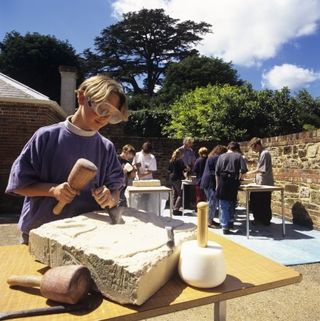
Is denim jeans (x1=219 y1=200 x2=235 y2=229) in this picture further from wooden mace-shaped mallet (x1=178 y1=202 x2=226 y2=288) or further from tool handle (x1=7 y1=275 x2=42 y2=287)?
tool handle (x1=7 y1=275 x2=42 y2=287)

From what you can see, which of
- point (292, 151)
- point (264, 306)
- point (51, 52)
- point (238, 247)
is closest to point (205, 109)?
point (292, 151)

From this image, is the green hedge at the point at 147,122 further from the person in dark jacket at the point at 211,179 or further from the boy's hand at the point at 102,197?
the boy's hand at the point at 102,197

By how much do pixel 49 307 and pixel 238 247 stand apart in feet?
3.43

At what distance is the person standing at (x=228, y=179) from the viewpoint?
669cm

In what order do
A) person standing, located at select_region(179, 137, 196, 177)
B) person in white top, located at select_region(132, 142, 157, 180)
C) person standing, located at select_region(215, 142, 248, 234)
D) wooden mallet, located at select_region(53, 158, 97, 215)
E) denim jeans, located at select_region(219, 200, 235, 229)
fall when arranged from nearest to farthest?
wooden mallet, located at select_region(53, 158, 97, 215)
person standing, located at select_region(215, 142, 248, 234)
denim jeans, located at select_region(219, 200, 235, 229)
person in white top, located at select_region(132, 142, 157, 180)
person standing, located at select_region(179, 137, 196, 177)

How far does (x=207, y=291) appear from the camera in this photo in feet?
4.18

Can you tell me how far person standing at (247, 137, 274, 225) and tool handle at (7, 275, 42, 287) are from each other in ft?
21.2

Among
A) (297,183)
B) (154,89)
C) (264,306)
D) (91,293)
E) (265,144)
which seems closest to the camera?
(91,293)

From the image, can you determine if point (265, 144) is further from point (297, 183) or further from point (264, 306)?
point (264, 306)

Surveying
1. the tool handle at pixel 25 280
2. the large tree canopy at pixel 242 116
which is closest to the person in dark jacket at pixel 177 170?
the large tree canopy at pixel 242 116

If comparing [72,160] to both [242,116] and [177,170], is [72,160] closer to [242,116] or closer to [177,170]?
[177,170]

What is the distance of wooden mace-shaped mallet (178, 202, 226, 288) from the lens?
1.27 m

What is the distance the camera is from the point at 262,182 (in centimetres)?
739

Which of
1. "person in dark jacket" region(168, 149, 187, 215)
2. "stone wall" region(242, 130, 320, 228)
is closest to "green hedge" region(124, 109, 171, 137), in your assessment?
"person in dark jacket" region(168, 149, 187, 215)
